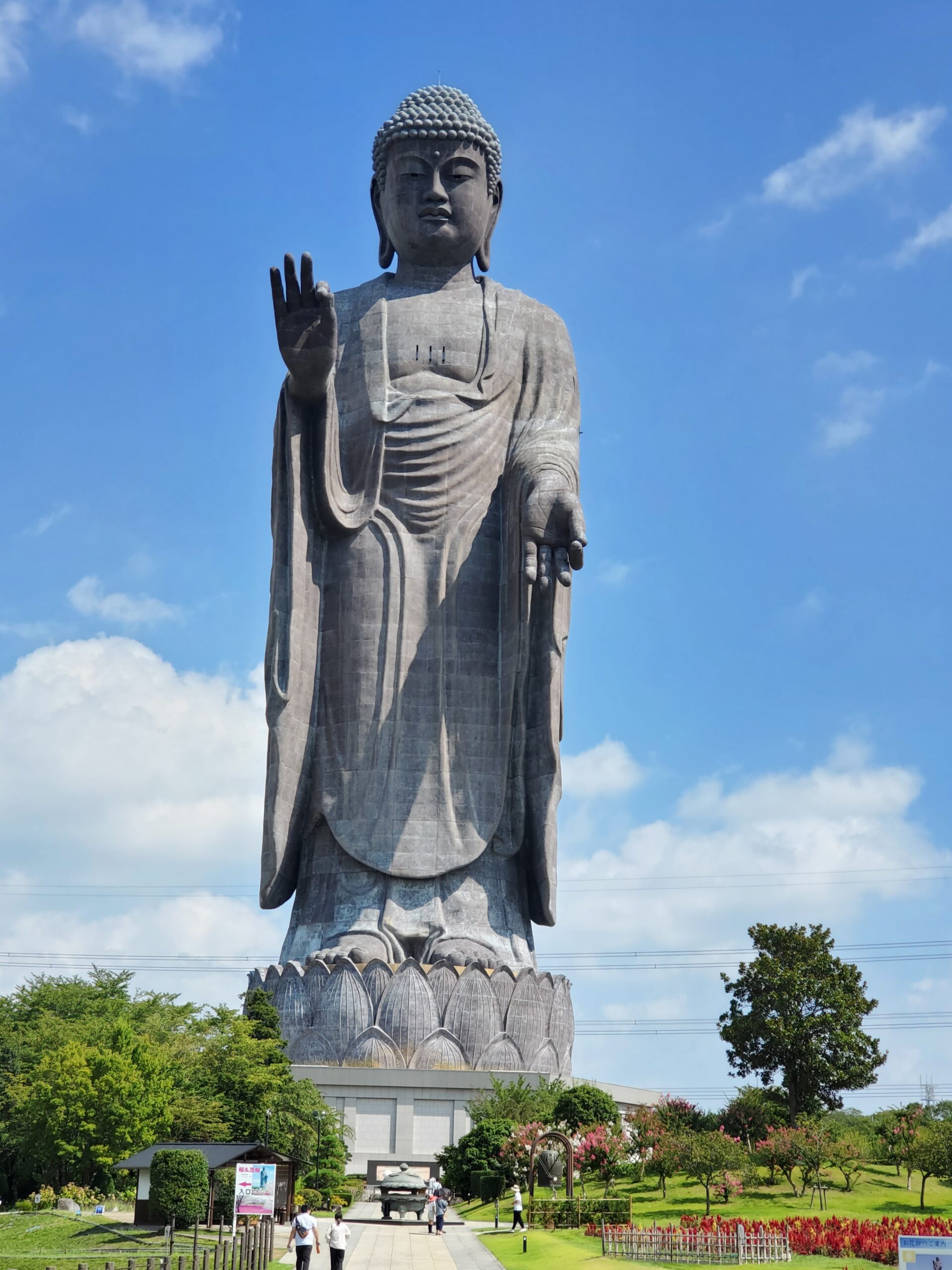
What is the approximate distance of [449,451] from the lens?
26.7 meters

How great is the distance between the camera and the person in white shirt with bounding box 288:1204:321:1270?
41.4 feet

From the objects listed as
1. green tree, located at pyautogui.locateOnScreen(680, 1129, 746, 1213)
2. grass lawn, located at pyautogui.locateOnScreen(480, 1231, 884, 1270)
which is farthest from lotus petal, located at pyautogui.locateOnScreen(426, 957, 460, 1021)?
grass lawn, located at pyautogui.locateOnScreen(480, 1231, 884, 1270)

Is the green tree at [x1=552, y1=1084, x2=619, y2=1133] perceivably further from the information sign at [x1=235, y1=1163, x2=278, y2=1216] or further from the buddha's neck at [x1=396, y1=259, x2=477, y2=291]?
the buddha's neck at [x1=396, y1=259, x2=477, y2=291]

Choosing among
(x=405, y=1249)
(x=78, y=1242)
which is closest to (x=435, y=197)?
(x=405, y=1249)

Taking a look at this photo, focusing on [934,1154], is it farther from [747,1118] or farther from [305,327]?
[305,327]

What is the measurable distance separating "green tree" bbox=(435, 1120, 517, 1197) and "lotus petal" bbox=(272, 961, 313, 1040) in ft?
11.8

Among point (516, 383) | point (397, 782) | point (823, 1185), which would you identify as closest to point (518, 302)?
point (516, 383)

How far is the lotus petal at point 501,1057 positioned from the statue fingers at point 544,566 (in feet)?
22.5

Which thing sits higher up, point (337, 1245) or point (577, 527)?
point (577, 527)

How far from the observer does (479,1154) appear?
20.3m

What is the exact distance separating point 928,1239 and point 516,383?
19.6 meters

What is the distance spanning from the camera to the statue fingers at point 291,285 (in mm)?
23203

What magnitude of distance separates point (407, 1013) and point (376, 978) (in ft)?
2.27

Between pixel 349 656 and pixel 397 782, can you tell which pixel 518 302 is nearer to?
pixel 349 656
